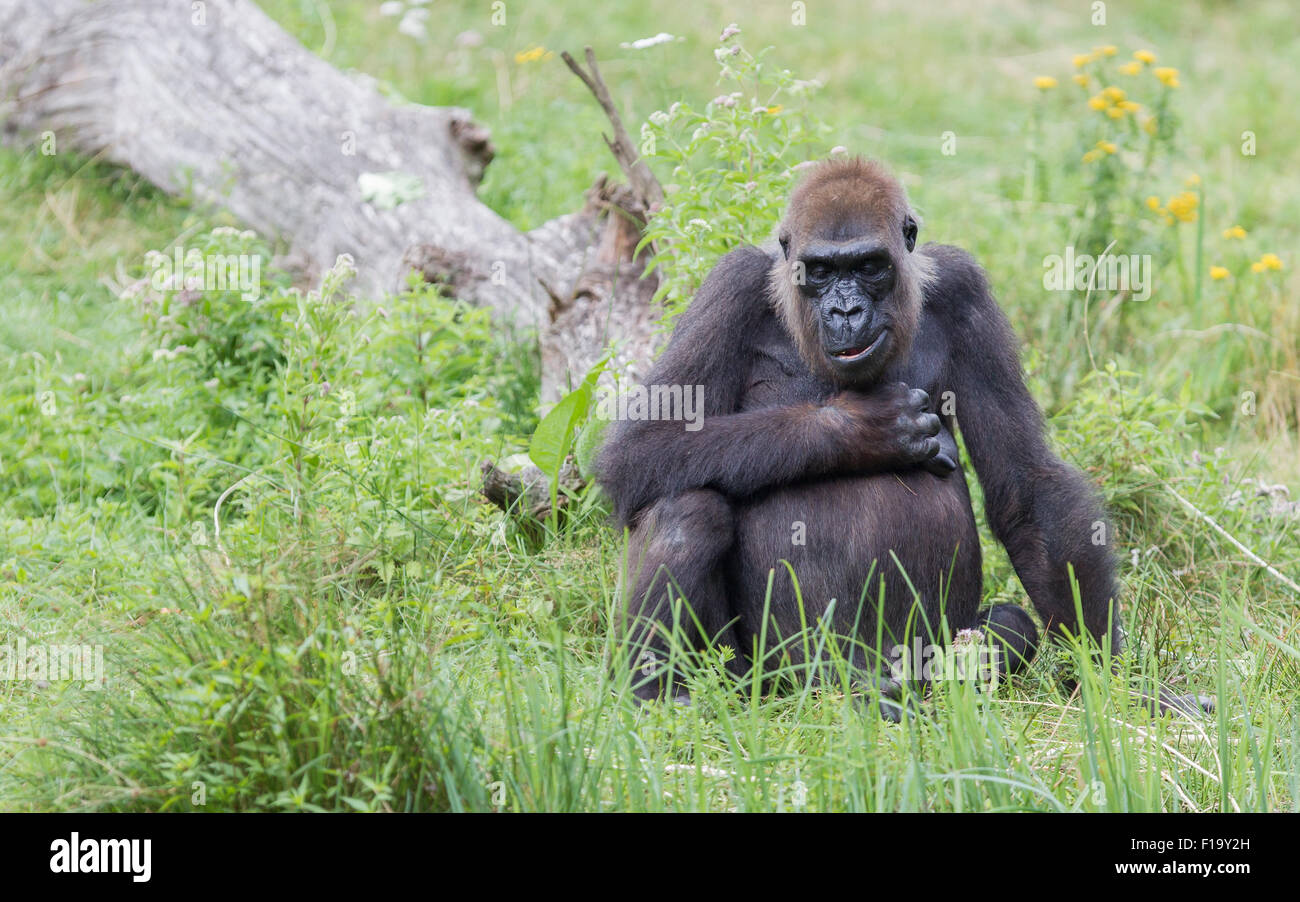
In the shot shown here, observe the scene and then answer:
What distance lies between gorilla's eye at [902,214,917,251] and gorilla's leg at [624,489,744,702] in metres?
1.06

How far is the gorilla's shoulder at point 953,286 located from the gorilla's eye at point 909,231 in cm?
13

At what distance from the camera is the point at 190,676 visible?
320 cm

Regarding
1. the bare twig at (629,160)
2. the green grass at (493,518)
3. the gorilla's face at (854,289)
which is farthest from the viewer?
the bare twig at (629,160)

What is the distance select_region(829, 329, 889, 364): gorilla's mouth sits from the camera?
4434 millimetres

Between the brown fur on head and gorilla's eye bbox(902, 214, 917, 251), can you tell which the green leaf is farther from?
gorilla's eye bbox(902, 214, 917, 251)

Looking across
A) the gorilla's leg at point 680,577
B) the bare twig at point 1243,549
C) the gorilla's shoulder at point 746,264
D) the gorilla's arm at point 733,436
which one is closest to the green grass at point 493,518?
the bare twig at point 1243,549

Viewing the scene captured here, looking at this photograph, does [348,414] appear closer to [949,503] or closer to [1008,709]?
[949,503]

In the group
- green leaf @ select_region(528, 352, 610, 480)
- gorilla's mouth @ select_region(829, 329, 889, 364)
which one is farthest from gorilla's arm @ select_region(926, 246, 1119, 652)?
green leaf @ select_region(528, 352, 610, 480)

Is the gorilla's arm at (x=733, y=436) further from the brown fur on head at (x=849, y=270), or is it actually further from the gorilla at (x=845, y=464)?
the brown fur on head at (x=849, y=270)

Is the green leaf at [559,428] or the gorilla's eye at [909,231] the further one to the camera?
the green leaf at [559,428]

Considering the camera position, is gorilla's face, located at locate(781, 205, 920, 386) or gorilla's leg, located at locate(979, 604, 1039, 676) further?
gorilla's leg, located at locate(979, 604, 1039, 676)

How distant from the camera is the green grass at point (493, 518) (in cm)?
322

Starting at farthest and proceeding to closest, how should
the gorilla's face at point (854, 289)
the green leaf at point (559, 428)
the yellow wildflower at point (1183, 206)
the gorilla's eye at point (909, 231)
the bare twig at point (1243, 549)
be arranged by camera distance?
1. the yellow wildflower at point (1183, 206)
2. the bare twig at point (1243, 549)
3. the green leaf at point (559, 428)
4. the gorilla's eye at point (909, 231)
5. the gorilla's face at point (854, 289)
